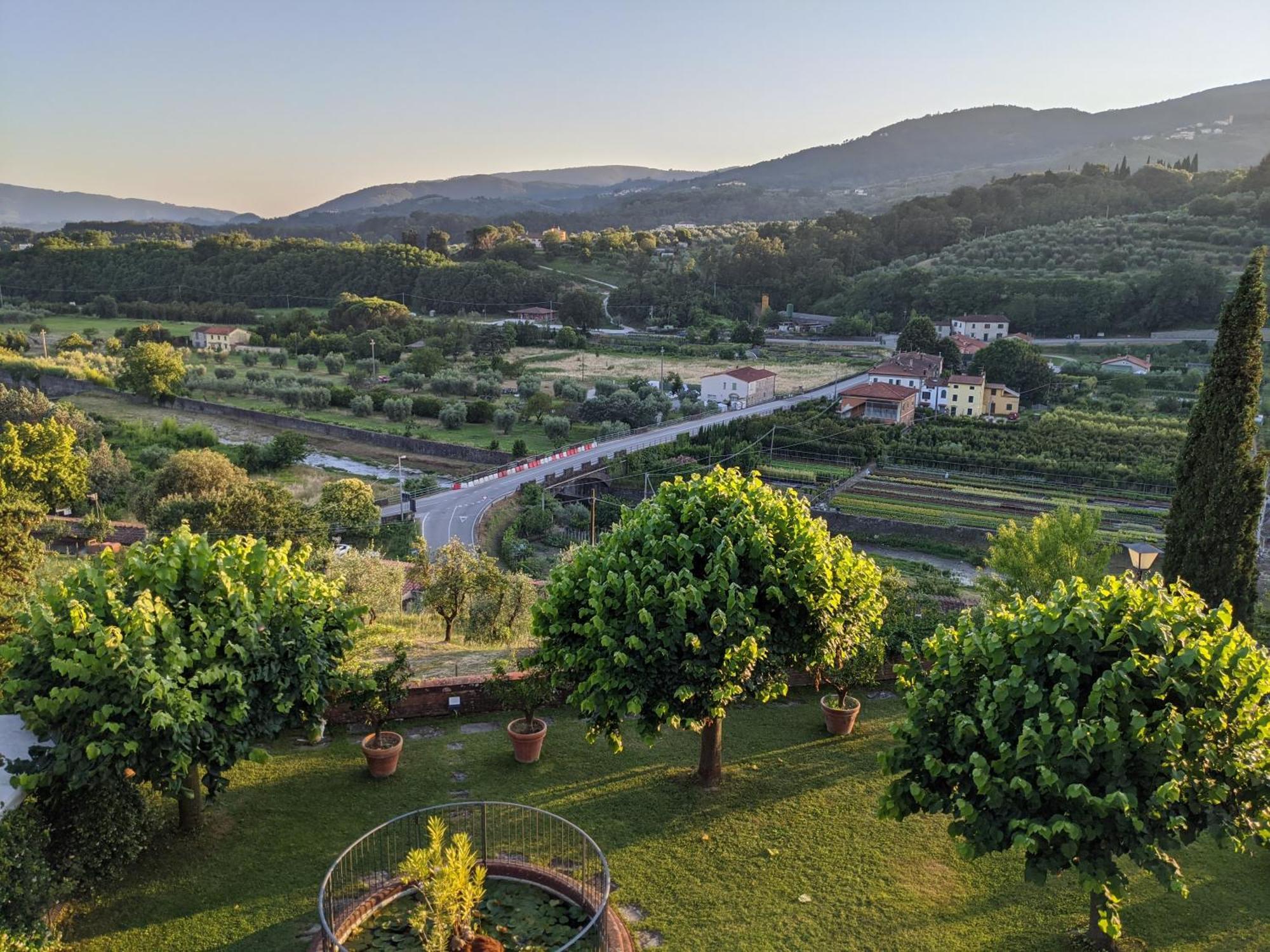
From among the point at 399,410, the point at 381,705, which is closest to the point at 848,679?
the point at 381,705

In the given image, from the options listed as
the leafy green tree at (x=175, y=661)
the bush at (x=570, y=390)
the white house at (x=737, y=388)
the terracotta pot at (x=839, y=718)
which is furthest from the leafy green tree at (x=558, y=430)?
the leafy green tree at (x=175, y=661)

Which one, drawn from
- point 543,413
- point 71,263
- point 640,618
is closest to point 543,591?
point 640,618

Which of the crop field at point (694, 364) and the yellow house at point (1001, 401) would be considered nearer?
the yellow house at point (1001, 401)

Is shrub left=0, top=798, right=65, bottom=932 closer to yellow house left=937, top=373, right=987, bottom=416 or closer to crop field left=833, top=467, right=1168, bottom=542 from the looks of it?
crop field left=833, top=467, right=1168, bottom=542

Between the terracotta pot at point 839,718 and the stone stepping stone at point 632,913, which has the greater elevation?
the stone stepping stone at point 632,913

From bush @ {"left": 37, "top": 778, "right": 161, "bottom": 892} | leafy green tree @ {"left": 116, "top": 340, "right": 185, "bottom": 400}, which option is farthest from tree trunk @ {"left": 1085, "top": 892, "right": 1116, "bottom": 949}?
leafy green tree @ {"left": 116, "top": 340, "right": 185, "bottom": 400}

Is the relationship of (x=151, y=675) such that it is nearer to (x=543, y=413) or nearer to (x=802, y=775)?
(x=802, y=775)

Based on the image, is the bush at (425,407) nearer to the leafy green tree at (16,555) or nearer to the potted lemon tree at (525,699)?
the leafy green tree at (16,555)
